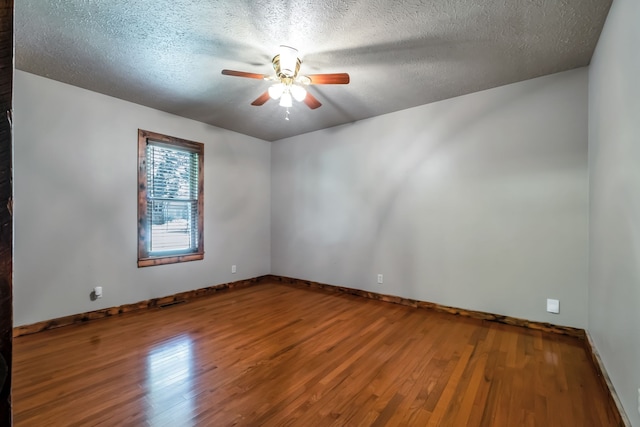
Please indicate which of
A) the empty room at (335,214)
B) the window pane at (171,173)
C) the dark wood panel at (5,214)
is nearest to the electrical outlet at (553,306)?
the empty room at (335,214)

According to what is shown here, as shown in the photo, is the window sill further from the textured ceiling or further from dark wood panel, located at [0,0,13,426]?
dark wood panel, located at [0,0,13,426]

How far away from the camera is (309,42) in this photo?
2395 mm

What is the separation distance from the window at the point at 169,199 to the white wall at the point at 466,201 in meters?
1.86

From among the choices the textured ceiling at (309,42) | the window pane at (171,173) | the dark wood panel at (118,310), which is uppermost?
the textured ceiling at (309,42)

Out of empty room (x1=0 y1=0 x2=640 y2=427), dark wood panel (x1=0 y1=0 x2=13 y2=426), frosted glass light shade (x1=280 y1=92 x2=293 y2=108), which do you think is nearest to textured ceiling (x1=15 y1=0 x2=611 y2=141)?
empty room (x1=0 y1=0 x2=640 y2=427)

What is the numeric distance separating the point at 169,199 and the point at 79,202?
101 centimetres

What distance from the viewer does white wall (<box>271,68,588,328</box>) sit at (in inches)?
112

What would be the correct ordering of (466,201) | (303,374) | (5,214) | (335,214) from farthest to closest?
(335,214)
(466,201)
(303,374)
(5,214)

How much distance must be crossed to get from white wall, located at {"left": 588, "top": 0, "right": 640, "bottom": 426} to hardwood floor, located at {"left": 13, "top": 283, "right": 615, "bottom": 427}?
0.39 m

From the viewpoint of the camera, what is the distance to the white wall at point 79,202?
290cm

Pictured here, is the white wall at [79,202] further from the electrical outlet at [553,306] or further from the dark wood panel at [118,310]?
the electrical outlet at [553,306]

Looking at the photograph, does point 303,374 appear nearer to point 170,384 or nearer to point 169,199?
point 170,384

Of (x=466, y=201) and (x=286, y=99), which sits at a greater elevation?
(x=286, y=99)

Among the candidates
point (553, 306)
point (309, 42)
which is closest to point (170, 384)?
point (309, 42)
